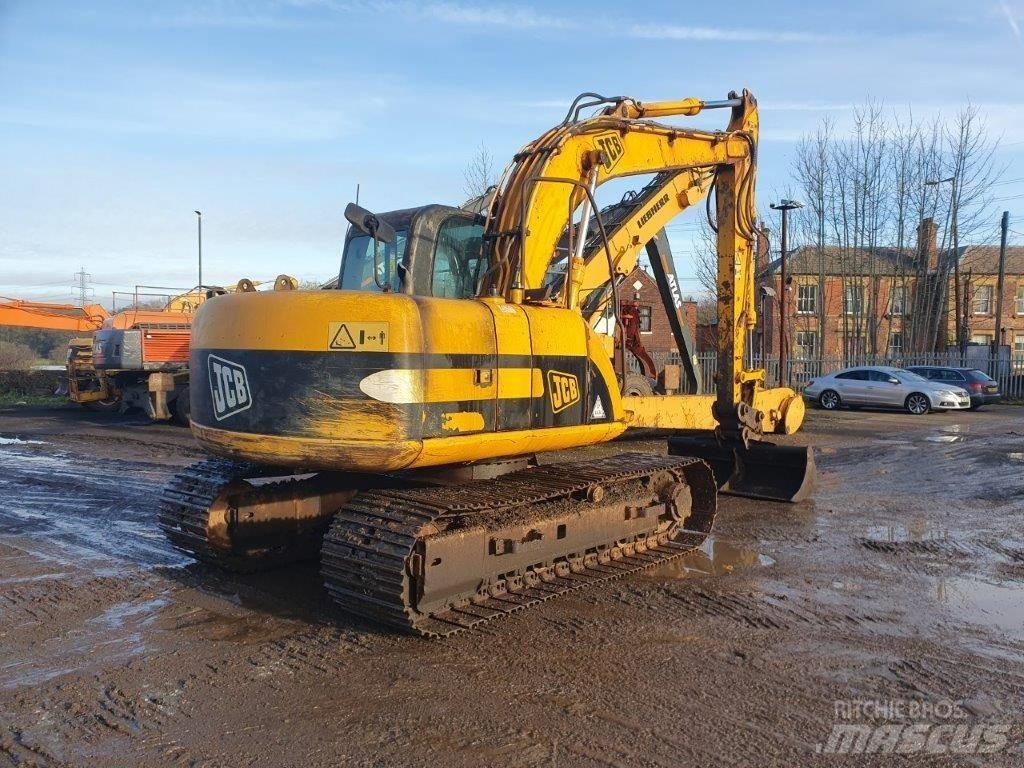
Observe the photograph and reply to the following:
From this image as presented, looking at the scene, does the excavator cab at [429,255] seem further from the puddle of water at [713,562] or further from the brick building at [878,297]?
the brick building at [878,297]

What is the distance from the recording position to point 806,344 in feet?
137

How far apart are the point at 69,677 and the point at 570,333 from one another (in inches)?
140

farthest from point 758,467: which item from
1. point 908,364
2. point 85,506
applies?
point 908,364

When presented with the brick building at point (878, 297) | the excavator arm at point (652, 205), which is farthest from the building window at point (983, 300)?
the excavator arm at point (652, 205)

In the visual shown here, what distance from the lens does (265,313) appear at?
5.10 meters

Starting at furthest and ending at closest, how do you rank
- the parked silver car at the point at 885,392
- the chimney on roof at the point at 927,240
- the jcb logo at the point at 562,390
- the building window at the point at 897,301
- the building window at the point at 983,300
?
the building window at the point at 983,300
the building window at the point at 897,301
the chimney on roof at the point at 927,240
the parked silver car at the point at 885,392
the jcb logo at the point at 562,390

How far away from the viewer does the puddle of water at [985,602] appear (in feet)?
18.2

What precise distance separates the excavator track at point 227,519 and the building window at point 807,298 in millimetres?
37800

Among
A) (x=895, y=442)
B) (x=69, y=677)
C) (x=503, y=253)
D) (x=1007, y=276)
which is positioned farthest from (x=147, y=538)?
(x=1007, y=276)

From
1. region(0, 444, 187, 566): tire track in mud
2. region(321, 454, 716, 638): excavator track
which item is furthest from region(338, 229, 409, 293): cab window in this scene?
region(0, 444, 187, 566): tire track in mud

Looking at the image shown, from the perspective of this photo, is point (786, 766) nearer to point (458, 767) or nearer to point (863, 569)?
point (458, 767)

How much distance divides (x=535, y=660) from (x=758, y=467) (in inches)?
216

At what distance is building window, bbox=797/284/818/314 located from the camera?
135ft

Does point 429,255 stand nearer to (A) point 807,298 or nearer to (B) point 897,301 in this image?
(A) point 807,298
